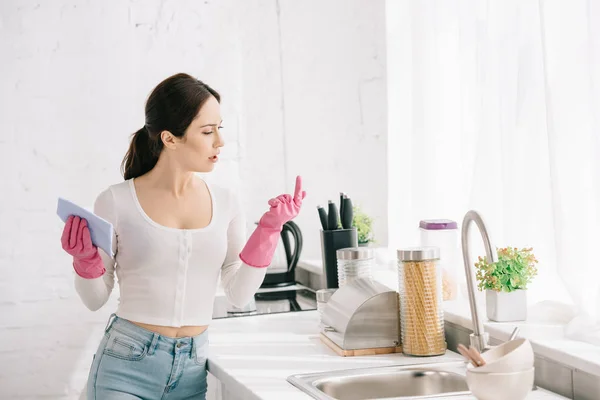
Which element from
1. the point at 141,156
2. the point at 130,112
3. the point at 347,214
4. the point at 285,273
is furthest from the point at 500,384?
the point at 130,112

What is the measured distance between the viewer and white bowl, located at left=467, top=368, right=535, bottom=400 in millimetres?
1346

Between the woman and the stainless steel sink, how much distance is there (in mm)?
314

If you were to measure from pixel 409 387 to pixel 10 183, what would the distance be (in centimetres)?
174

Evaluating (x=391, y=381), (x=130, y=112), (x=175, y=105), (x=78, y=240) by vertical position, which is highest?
(x=130, y=112)

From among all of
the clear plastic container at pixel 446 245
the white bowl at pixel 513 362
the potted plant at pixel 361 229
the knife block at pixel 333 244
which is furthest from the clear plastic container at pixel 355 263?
the white bowl at pixel 513 362

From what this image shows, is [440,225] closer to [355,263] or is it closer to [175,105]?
[355,263]

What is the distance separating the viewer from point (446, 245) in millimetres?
2148

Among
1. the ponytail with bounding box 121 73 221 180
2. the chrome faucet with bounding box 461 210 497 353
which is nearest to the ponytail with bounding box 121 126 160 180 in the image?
the ponytail with bounding box 121 73 221 180

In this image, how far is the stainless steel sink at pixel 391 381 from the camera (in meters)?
1.73

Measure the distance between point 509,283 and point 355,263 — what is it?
0.54 metres

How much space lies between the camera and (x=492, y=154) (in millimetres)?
2145

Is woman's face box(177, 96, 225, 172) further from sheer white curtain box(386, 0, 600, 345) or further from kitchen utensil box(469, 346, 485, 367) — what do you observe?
kitchen utensil box(469, 346, 485, 367)

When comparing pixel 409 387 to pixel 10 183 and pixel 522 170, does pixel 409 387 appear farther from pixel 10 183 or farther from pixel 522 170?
pixel 10 183

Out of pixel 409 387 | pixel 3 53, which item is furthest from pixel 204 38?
pixel 409 387
